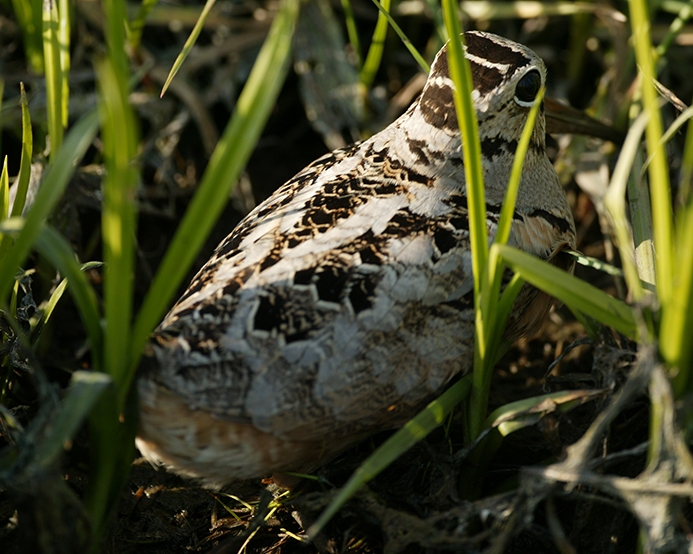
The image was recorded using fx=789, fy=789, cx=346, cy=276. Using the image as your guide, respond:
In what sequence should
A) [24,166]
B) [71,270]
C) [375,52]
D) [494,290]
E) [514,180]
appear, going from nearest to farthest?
1. [71,270]
2. [514,180]
3. [494,290]
4. [24,166]
5. [375,52]

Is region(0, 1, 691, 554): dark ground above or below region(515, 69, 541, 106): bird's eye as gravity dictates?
below

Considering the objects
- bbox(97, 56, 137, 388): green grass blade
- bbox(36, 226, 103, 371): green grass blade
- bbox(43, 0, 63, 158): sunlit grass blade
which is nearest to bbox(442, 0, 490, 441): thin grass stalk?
bbox(97, 56, 137, 388): green grass blade

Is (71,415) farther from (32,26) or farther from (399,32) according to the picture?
(32,26)

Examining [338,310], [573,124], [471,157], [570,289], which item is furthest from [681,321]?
[573,124]

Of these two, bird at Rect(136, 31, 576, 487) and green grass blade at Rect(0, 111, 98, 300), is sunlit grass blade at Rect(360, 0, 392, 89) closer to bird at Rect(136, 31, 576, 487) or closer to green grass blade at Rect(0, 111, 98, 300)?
bird at Rect(136, 31, 576, 487)

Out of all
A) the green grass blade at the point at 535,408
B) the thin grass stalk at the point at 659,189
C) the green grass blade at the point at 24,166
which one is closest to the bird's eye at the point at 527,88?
the thin grass stalk at the point at 659,189

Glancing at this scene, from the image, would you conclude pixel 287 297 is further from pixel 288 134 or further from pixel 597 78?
pixel 597 78
